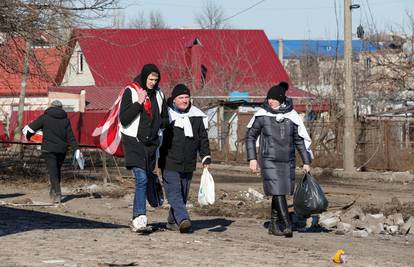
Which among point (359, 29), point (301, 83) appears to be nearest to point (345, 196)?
point (359, 29)

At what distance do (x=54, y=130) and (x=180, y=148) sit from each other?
18.9 ft

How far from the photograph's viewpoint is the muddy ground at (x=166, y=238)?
958 centimetres

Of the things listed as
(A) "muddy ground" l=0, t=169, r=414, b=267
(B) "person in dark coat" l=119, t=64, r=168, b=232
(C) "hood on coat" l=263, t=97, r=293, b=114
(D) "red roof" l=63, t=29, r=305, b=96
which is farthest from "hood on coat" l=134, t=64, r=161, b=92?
(D) "red roof" l=63, t=29, r=305, b=96

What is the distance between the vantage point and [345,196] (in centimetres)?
1941

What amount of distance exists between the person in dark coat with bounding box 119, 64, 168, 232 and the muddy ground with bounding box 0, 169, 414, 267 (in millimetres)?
449

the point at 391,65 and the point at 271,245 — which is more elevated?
the point at 391,65

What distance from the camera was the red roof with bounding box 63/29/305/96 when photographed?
55625 mm

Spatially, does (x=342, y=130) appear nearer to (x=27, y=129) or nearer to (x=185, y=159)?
(x=27, y=129)

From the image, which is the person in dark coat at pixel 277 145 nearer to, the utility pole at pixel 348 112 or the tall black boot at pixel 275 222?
the tall black boot at pixel 275 222

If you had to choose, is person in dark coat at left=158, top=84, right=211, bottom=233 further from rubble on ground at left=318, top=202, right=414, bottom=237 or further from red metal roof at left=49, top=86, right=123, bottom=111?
red metal roof at left=49, top=86, right=123, bottom=111

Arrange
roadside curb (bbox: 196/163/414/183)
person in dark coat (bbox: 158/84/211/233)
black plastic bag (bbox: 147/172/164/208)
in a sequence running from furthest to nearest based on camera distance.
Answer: roadside curb (bbox: 196/163/414/183), person in dark coat (bbox: 158/84/211/233), black plastic bag (bbox: 147/172/164/208)

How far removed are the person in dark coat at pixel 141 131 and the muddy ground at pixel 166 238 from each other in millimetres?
449

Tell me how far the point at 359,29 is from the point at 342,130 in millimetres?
4370

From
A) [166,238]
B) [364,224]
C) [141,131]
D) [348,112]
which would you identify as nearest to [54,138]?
[141,131]
